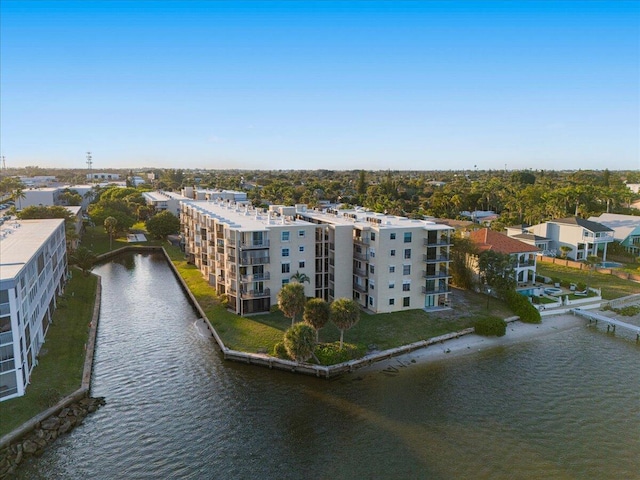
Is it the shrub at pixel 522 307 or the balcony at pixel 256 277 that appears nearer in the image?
the balcony at pixel 256 277

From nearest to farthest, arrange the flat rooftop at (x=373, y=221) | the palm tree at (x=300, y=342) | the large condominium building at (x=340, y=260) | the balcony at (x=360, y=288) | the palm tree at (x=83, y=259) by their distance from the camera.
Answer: the palm tree at (x=300, y=342) < the large condominium building at (x=340, y=260) < the flat rooftop at (x=373, y=221) < the balcony at (x=360, y=288) < the palm tree at (x=83, y=259)

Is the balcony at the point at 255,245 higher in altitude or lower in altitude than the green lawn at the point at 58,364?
higher

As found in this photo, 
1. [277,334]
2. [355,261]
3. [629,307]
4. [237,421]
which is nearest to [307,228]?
[355,261]

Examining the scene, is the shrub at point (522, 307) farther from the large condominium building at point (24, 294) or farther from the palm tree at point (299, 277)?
the large condominium building at point (24, 294)

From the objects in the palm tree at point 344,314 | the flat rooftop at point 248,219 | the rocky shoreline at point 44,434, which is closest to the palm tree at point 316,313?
the palm tree at point 344,314

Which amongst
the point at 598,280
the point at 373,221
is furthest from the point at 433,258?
the point at 598,280

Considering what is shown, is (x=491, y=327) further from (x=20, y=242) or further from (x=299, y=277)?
(x=20, y=242)
